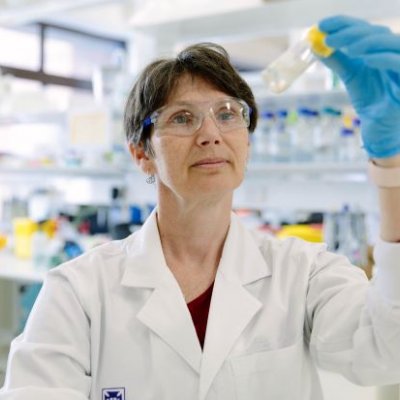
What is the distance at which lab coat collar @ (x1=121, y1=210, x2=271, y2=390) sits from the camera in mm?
1171

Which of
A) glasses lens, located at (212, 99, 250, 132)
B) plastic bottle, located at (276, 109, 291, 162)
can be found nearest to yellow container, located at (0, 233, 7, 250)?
plastic bottle, located at (276, 109, 291, 162)

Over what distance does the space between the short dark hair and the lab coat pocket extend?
1.78 ft

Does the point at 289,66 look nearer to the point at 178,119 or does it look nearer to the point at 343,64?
the point at 343,64

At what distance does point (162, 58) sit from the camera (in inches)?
53.3

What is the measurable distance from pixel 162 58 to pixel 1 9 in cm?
273

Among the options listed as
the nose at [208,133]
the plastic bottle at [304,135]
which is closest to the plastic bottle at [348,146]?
the plastic bottle at [304,135]

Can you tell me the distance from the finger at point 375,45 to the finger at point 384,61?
0.01m

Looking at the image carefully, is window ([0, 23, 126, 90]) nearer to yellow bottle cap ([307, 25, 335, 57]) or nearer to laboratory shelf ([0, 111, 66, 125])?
laboratory shelf ([0, 111, 66, 125])

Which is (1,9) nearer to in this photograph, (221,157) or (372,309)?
(221,157)

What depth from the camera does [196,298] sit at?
1274 millimetres

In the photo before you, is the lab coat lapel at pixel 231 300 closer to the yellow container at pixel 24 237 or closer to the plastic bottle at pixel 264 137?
the plastic bottle at pixel 264 137

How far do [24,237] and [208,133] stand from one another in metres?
2.42

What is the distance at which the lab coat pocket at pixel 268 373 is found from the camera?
118cm

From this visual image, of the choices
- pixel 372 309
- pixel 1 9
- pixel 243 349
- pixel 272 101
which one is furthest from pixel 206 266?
pixel 1 9
